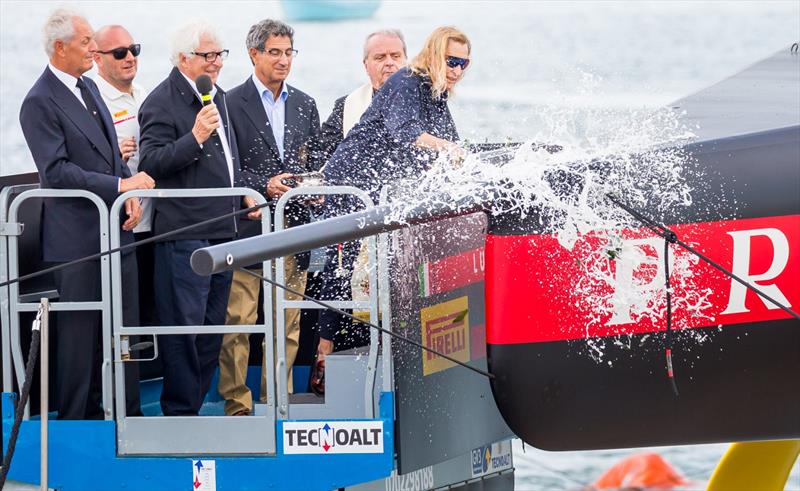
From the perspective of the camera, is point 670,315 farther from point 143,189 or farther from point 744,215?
point 143,189

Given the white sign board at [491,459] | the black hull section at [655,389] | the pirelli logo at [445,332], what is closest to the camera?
the black hull section at [655,389]

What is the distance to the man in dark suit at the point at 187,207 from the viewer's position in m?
5.74

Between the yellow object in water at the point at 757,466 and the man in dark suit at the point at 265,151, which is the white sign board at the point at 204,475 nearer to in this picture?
Result: the man in dark suit at the point at 265,151

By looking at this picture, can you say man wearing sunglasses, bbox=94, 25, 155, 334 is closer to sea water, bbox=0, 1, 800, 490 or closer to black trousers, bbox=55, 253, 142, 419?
black trousers, bbox=55, 253, 142, 419

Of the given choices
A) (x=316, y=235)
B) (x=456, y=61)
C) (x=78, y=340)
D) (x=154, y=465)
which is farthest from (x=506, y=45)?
(x=316, y=235)

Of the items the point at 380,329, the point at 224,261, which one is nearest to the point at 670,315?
the point at 380,329

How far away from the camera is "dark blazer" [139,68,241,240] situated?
5746mm

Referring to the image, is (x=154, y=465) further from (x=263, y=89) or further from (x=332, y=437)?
(x=263, y=89)

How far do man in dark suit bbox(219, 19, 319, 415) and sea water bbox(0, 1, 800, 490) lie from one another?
25.9 m

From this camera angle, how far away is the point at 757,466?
6520mm

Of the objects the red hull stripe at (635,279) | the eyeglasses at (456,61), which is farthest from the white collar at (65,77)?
the red hull stripe at (635,279)

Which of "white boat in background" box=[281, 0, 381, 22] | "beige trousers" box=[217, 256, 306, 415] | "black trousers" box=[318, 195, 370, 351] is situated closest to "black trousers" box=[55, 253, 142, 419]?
"beige trousers" box=[217, 256, 306, 415]

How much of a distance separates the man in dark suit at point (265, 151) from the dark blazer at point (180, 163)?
232 mm

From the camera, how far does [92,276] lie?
555 centimetres
